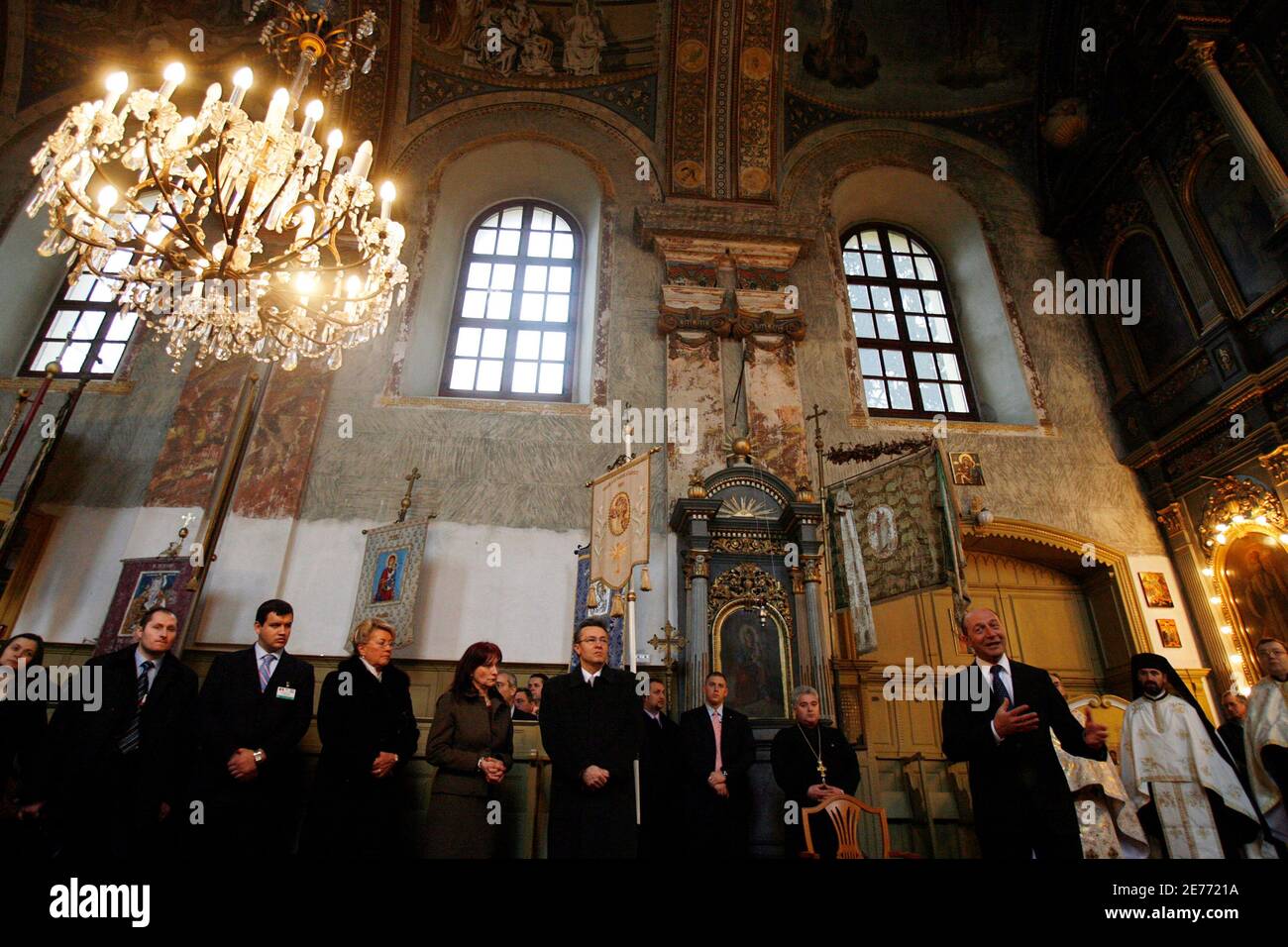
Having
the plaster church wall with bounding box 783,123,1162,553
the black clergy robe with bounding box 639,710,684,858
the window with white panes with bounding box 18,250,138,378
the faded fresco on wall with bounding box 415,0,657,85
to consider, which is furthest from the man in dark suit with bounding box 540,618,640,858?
the faded fresco on wall with bounding box 415,0,657,85

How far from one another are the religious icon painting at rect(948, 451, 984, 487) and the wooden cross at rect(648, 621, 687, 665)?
12.3 ft

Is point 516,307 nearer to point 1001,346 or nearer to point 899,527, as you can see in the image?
point 899,527

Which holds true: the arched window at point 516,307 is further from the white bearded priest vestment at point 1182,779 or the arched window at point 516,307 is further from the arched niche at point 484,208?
the white bearded priest vestment at point 1182,779

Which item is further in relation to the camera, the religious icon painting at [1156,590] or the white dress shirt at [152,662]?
the religious icon painting at [1156,590]

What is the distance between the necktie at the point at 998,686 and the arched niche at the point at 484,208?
6.18 m

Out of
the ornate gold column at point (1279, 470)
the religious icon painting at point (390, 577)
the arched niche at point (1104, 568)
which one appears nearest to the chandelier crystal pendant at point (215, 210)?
the religious icon painting at point (390, 577)

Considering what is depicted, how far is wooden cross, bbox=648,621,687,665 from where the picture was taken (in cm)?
629

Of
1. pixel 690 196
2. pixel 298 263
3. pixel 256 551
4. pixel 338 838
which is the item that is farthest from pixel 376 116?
pixel 338 838

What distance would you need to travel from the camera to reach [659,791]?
14.0ft

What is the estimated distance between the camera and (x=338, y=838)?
332 centimetres

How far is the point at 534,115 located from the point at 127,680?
9.08 metres

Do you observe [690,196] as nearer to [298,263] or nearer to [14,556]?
[298,263]

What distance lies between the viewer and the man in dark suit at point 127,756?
3.03m

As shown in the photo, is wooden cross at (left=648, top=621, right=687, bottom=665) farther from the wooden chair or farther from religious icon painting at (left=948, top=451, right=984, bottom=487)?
religious icon painting at (left=948, top=451, right=984, bottom=487)
